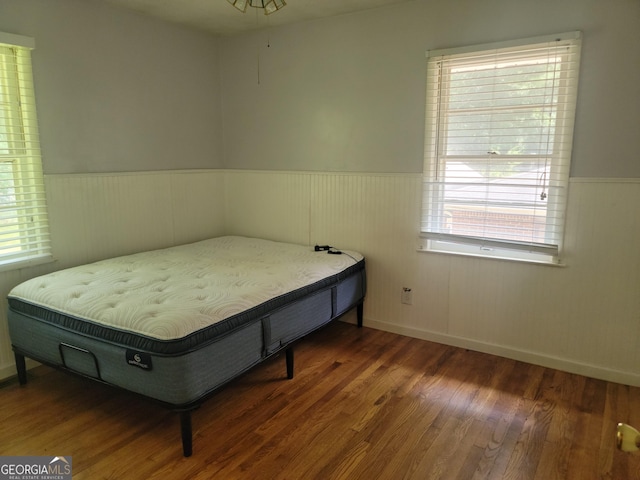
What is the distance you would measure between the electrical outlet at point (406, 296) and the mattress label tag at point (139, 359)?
6.41ft

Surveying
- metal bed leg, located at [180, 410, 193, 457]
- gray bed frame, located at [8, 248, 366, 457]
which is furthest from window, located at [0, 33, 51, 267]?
metal bed leg, located at [180, 410, 193, 457]

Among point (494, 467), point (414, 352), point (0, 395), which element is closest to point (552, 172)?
point (414, 352)

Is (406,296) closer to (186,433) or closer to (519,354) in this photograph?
(519,354)

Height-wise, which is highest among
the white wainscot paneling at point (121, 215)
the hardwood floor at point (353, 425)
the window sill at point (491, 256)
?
the white wainscot paneling at point (121, 215)

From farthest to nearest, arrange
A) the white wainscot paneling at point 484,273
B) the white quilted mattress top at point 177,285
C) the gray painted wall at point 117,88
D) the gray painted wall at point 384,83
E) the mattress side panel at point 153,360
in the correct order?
the gray painted wall at point 117,88
the white wainscot paneling at point 484,273
the gray painted wall at point 384,83
the white quilted mattress top at point 177,285
the mattress side panel at point 153,360

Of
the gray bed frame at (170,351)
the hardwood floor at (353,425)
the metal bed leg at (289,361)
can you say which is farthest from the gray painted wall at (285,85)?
the metal bed leg at (289,361)

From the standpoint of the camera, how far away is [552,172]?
266cm

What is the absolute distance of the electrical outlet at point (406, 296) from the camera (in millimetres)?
3275

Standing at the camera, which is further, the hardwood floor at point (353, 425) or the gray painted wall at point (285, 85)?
the gray painted wall at point (285, 85)

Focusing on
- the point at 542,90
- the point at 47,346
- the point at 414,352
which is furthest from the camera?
the point at 414,352

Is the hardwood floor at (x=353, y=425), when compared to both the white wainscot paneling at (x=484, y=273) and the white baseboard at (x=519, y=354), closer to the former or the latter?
the white baseboard at (x=519, y=354)

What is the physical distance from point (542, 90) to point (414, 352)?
6.01ft

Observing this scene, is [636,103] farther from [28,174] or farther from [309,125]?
[28,174]

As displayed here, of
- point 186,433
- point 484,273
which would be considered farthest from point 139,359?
point 484,273
